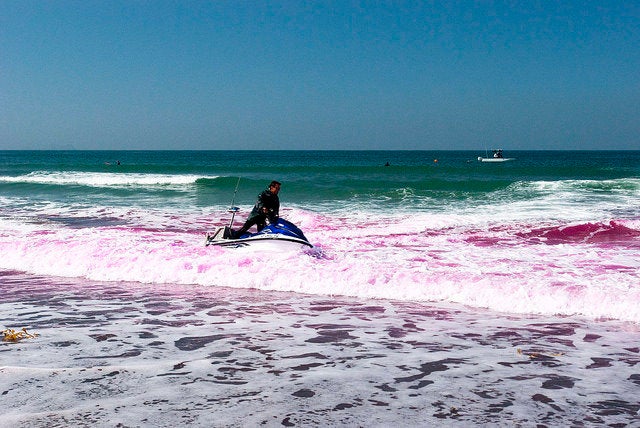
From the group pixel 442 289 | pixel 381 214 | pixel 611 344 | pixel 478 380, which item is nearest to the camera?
pixel 478 380

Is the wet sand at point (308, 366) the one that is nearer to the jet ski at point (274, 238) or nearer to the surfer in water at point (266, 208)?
the jet ski at point (274, 238)

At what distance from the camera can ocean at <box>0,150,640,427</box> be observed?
4957 millimetres

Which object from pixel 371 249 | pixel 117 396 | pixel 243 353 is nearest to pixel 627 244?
pixel 371 249

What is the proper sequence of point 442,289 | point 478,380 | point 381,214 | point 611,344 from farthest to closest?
1. point 381,214
2. point 442,289
3. point 611,344
4. point 478,380

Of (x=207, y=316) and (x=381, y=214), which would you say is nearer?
(x=207, y=316)

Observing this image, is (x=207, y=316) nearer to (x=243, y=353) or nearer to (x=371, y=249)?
(x=243, y=353)

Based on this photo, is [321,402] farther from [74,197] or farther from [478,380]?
[74,197]

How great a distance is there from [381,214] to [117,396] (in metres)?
18.3

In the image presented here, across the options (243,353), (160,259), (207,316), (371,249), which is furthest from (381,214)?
(243,353)

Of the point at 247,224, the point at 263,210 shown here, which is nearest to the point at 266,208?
the point at 263,210

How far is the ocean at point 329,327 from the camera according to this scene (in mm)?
4957

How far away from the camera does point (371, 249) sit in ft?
46.0

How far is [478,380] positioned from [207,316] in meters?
4.14

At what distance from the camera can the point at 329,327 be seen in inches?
307
